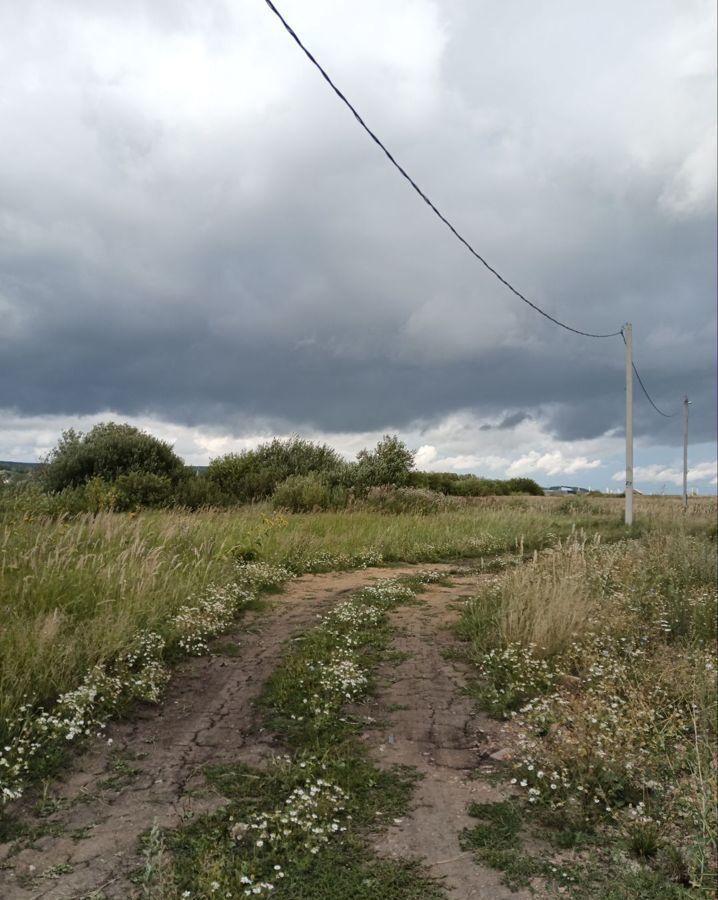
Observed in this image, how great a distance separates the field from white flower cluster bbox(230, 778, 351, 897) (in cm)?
2

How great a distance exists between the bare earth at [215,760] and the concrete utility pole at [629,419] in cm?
1566

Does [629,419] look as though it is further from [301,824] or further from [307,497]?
[301,824]

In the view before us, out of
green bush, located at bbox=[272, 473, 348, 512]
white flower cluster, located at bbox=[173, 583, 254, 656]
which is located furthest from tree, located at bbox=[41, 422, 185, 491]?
white flower cluster, located at bbox=[173, 583, 254, 656]

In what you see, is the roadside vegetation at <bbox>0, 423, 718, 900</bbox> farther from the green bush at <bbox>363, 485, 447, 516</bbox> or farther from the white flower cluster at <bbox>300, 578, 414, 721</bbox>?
the green bush at <bbox>363, 485, 447, 516</bbox>

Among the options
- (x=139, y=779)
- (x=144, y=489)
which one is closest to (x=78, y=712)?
(x=139, y=779)

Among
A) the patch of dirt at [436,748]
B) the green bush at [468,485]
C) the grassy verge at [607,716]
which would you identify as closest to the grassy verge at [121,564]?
the grassy verge at [607,716]

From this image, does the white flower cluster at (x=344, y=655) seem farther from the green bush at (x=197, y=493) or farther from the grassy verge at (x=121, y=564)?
the green bush at (x=197, y=493)

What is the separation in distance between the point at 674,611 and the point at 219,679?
5.79 metres

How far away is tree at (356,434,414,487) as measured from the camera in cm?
2803

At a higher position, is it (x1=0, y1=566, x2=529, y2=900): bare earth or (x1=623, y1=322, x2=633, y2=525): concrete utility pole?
(x1=623, y1=322, x2=633, y2=525): concrete utility pole

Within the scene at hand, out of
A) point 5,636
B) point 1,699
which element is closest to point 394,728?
point 1,699

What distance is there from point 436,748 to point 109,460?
22.2m

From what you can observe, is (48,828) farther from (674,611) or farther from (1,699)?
(674,611)

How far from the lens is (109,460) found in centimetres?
2477
